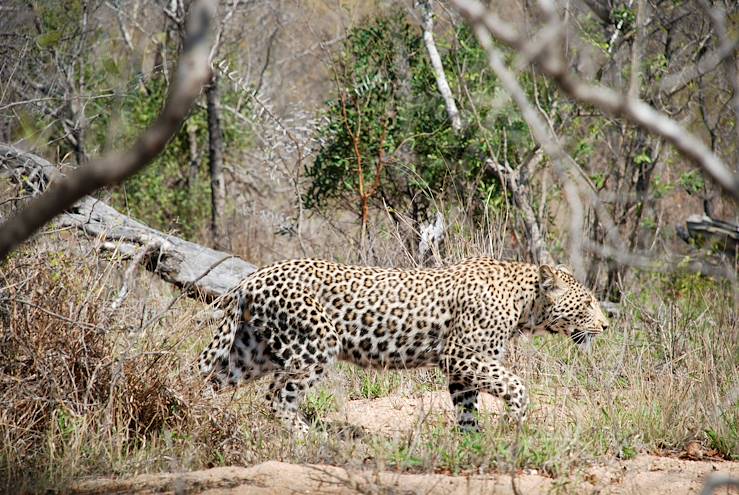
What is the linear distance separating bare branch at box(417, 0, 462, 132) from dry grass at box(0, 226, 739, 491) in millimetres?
4861

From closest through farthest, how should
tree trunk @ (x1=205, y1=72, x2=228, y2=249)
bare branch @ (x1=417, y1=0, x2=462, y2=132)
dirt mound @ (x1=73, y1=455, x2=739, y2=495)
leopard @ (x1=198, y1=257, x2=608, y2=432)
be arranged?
1. dirt mound @ (x1=73, y1=455, x2=739, y2=495)
2. leopard @ (x1=198, y1=257, x2=608, y2=432)
3. bare branch @ (x1=417, y1=0, x2=462, y2=132)
4. tree trunk @ (x1=205, y1=72, x2=228, y2=249)

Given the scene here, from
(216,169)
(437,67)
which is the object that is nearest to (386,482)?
(437,67)

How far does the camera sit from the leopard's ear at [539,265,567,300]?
7.62 m

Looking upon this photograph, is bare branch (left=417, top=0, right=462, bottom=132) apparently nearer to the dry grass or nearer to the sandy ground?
the dry grass

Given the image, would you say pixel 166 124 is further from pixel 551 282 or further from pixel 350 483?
pixel 551 282

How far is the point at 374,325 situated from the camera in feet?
24.1

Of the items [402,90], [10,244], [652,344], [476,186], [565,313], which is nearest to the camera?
[10,244]

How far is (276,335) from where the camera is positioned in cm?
723

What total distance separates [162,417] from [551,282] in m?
2.97

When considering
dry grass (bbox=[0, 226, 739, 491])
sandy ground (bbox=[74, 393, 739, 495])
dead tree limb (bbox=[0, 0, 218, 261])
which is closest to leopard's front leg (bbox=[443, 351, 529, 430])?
dry grass (bbox=[0, 226, 739, 491])

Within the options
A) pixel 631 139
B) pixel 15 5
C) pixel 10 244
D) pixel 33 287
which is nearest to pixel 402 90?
pixel 631 139

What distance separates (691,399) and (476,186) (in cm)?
435

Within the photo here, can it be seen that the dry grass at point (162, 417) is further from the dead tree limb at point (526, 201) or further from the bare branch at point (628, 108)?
the dead tree limb at point (526, 201)

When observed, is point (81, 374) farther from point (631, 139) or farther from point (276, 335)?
point (631, 139)
